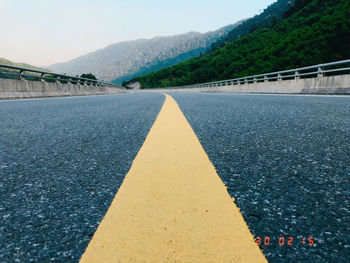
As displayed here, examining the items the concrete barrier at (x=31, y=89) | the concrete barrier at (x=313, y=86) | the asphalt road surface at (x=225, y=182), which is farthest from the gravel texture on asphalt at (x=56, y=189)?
the concrete barrier at (x=313, y=86)

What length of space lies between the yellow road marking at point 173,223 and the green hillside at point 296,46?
63811 millimetres

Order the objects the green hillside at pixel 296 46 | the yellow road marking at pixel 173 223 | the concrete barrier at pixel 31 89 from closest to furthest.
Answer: the yellow road marking at pixel 173 223
the concrete barrier at pixel 31 89
the green hillside at pixel 296 46

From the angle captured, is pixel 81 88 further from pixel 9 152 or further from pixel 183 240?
pixel 183 240

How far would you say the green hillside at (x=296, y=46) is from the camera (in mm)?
58219

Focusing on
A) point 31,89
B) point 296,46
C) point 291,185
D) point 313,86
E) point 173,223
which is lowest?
point 313,86

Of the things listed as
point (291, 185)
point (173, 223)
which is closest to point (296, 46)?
point (291, 185)

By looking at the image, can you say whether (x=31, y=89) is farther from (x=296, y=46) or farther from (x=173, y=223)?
(x=296, y=46)

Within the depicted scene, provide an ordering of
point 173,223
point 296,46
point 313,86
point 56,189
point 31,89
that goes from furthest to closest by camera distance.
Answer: point 296,46
point 313,86
point 31,89
point 56,189
point 173,223

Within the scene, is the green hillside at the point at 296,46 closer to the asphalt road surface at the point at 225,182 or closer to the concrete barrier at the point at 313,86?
the concrete barrier at the point at 313,86
